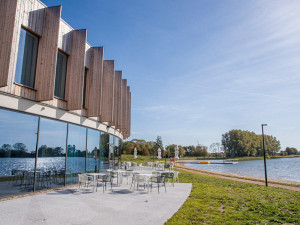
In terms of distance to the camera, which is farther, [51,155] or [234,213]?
[51,155]

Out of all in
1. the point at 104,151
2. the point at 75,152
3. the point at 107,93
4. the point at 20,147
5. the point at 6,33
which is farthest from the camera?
the point at 104,151

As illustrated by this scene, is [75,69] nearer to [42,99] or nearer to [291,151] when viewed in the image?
[42,99]

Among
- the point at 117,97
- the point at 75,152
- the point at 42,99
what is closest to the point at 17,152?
the point at 42,99

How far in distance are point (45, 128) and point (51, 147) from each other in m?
0.96

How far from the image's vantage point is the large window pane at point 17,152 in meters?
7.40

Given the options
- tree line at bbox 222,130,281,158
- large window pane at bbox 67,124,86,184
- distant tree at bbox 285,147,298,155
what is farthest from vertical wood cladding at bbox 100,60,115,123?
distant tree at bbox 285,147,298,155

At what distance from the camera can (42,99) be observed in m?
8.60

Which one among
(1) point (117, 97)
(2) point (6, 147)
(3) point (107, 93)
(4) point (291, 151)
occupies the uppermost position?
(1) point (117, 97)

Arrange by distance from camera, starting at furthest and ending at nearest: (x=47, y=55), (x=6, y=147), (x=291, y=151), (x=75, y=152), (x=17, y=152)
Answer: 1. (x=291, y=151)
2. (x=75, y=152)
3. (x=47, y=55)
4. (x=17, y=152)
5. (x=6, y=147)

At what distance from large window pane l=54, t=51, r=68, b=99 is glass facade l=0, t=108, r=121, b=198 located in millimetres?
1556

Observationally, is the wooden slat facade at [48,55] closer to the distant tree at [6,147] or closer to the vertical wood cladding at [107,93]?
the distant tree at [6,147]

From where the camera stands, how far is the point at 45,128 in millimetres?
9328

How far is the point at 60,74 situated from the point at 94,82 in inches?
97.2

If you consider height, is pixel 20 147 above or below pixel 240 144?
below
